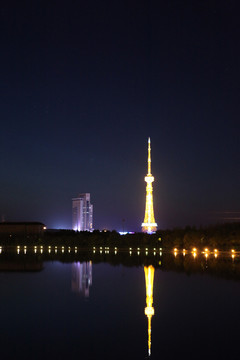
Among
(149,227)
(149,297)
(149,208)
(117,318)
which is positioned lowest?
(117,318)

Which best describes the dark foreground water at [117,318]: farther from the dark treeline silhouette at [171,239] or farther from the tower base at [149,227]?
the tower base at [149,227]

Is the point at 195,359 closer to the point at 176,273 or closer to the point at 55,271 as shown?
the point at 176,273

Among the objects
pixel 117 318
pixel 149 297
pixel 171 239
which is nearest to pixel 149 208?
pixel 171 239

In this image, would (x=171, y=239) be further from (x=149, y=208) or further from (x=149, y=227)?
(x=149, y=208)

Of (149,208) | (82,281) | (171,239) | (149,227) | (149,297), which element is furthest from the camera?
(149,208)

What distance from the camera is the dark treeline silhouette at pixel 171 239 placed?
174ft

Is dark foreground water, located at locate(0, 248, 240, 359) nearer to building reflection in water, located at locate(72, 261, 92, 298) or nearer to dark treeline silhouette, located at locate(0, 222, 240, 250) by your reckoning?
building reflection in water, located at locate(72, 261, 92, 298)

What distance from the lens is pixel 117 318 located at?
15.2 metres

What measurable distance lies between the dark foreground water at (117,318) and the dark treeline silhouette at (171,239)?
27.3m

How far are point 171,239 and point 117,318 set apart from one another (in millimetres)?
47354

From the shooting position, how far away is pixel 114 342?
12.2 meters

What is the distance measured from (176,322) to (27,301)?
279 inches

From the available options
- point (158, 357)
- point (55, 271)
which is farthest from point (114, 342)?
point (55, 271)

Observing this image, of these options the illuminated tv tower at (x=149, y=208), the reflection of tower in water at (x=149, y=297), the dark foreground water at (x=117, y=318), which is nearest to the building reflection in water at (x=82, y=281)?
the dark foreground water at (x=117, y=318)
